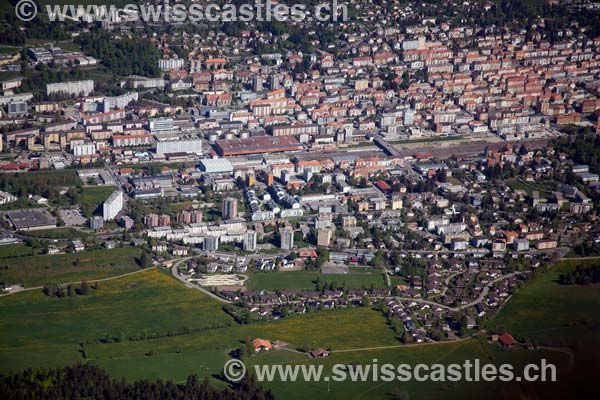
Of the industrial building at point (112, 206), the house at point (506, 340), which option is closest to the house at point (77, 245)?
the industrial building at point (112, 206)

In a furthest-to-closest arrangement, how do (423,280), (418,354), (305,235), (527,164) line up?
(527,164), (305,235), (423,280), (418,354)

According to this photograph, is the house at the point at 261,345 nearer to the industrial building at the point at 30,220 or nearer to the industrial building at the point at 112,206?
the industrial building at the point at 112,206

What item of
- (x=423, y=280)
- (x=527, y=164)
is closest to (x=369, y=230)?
(x=423, y=280)

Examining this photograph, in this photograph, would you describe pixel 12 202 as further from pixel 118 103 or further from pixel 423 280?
pixel 423 280

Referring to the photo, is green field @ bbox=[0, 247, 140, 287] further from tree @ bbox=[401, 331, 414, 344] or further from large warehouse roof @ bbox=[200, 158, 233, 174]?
tree @ bbox=[401, 331, 414, 344]

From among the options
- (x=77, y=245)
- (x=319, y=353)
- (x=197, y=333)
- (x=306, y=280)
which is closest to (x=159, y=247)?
(x=77, y=245)

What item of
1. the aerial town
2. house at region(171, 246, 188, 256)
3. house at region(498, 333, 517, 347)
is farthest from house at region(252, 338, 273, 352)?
house at region(171, 246, 188, 256)
